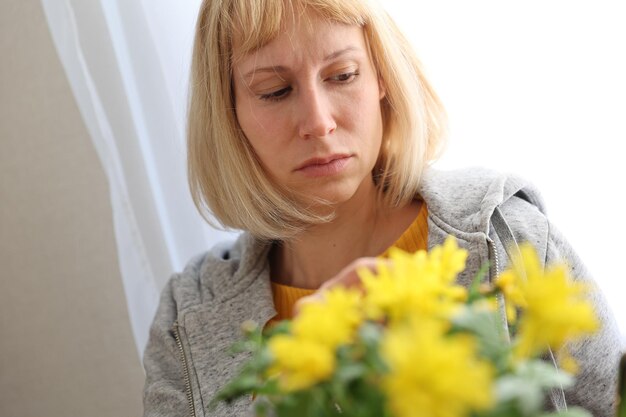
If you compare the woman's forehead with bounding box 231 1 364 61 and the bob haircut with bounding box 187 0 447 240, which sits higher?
the woman's forehead with bounding box 231 1 364 61

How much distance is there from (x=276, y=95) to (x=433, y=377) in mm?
752

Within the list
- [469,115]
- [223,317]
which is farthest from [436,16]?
[223,317]

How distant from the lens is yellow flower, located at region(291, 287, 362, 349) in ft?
1.17

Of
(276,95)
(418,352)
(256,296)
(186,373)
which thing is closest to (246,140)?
(276,95)

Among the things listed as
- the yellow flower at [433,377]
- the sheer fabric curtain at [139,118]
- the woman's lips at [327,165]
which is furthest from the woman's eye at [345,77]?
the yellow flower at [433,377]

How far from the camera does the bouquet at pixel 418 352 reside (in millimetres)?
308

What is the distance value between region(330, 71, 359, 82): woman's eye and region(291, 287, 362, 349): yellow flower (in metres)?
0.64

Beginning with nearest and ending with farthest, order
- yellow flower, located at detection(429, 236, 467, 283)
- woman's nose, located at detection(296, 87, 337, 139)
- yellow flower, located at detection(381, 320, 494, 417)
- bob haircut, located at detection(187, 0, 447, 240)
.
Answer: yellow flower, located at detection(381, 320, 494, 417)
yellow flower, located at detection(429, 236, 467, 283)
woman's nose, located at detection(296, 87, 337, 139)
bob haircut, located at detection(187, 0, 447, 240)

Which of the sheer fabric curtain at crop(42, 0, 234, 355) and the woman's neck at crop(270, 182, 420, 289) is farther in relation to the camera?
the sheer fabric curtain at crop(42, 0, 234, 355)

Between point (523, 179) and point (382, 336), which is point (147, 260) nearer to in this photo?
point (523, 179)

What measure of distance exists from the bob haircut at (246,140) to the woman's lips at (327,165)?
0.10 metres

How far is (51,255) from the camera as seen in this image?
153 cm

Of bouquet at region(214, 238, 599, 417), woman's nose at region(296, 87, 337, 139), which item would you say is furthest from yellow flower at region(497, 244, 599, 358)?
woman's nose at region(296, 87, 337, 139)

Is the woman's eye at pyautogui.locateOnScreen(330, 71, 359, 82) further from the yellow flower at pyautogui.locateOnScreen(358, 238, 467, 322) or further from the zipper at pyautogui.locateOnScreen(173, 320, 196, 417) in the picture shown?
the yellow flower at pyautogui.locateOnScreen(358, 238, 467, 322)
